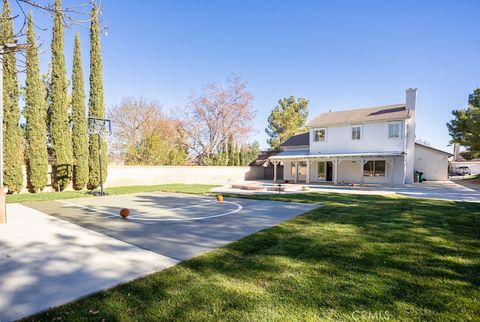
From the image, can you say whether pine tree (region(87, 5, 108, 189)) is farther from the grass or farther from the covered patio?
the covered patio

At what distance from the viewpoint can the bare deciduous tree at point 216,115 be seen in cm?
3247

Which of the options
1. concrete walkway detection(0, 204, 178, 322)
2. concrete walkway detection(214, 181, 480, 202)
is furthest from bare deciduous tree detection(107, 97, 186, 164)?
concrete walkway detection(0, 204, 178, 322)

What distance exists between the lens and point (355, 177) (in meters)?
22.1

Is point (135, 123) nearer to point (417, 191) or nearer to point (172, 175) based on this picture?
point (172, 175)

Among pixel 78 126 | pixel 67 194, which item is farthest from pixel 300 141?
pixel 67 194

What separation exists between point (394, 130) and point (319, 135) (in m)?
6.12

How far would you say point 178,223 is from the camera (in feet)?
22.2

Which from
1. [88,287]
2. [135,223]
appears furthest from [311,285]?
[135,223]

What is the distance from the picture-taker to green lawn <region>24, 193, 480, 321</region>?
2.53m

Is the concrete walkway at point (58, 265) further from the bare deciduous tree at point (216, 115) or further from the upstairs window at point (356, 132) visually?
the bare deciduous tree at point (216, 115)

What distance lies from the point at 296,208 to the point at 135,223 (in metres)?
5.37

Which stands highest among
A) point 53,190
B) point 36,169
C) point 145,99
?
point 145,99

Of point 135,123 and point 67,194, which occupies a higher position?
point 135,123

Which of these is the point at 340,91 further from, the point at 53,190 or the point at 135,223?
the point at 53,190
